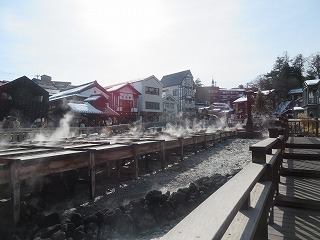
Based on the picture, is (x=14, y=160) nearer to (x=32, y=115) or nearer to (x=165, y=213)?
(x=165, y=213)

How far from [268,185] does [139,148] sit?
19.0 ft

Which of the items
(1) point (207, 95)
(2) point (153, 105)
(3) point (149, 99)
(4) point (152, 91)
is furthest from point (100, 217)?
(1) point (207, 95)

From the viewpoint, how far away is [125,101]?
37375 millimetres

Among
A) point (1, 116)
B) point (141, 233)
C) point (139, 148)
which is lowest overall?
point (141, 233)

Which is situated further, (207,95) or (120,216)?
(207,95)

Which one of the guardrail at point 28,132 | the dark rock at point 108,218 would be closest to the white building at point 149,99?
the guardrail at point 28,132

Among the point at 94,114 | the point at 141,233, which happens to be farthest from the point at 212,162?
the point at 94,114

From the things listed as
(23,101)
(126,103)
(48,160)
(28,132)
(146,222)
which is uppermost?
(126,103)

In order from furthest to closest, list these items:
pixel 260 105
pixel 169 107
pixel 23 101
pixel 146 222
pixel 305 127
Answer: pixel 169 107 < pixel 260 105 < pixel 23 101 < pixel 305 127 < pixel 146 222

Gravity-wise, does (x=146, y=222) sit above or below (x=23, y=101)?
below

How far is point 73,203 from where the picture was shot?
21.8ft

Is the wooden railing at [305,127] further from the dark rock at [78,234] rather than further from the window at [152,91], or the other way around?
the window at [152,91]

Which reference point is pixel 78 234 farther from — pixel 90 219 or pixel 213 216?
pixel 213 216

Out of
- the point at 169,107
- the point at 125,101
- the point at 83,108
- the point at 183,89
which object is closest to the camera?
the point at 83,108
